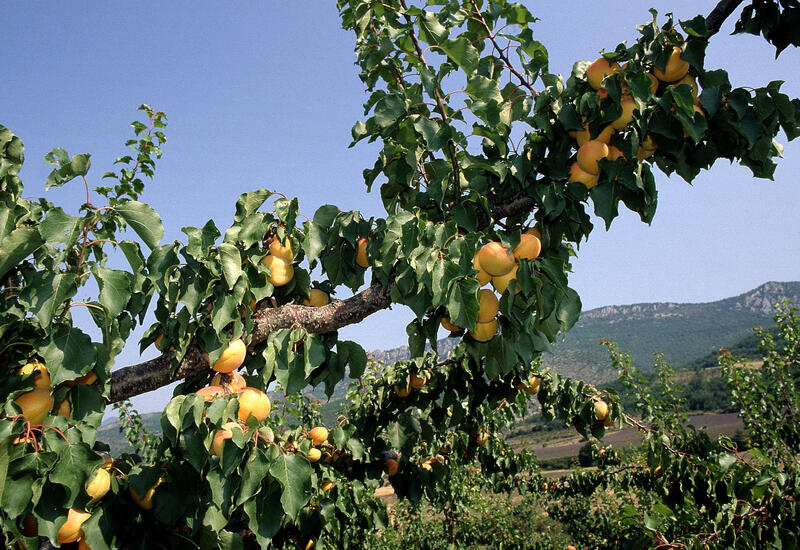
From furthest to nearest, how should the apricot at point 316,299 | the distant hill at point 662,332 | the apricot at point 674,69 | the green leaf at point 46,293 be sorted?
the distant hill at point 662,332 < the apricot at point 316,299 < the apricot at point 674,69 < the green leaf at point 46,293

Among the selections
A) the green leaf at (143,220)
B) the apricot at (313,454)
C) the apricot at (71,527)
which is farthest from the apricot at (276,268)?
the apricot at (313,454)

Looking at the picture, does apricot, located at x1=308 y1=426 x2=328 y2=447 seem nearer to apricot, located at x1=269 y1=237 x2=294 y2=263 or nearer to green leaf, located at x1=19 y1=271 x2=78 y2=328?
apricot, located at x1=269 y1=237 x2=294 y2=263

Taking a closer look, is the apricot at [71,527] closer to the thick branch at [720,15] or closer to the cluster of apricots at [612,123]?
the cluster of apricots at [612,123]

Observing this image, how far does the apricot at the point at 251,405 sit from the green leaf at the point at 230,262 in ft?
1.12

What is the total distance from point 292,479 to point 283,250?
0.75 metres

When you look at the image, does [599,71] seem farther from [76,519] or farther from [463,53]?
[76,519]

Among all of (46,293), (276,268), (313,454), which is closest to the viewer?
(46,293)

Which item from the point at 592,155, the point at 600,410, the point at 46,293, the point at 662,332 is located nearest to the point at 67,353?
the point at 46,293

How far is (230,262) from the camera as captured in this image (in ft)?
4.54

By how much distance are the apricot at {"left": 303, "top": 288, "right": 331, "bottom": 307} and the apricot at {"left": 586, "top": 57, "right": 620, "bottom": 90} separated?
3.93ft

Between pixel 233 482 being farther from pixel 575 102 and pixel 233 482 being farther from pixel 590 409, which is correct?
pixel 590 409

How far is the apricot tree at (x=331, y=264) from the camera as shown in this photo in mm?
1240

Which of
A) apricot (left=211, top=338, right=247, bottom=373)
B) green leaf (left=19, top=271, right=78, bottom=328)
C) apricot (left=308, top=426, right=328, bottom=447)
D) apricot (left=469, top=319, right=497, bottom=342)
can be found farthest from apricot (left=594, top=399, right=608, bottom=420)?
green leaf (left=19, top=271, right=78, bottom=328)

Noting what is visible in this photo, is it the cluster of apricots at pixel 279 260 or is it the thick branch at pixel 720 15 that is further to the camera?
the cluster of apricots at pixel 279 260
